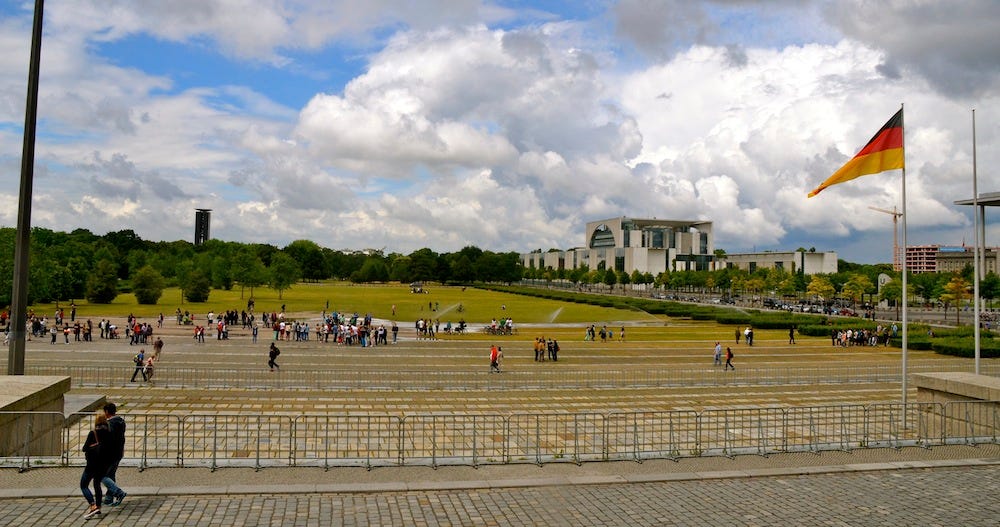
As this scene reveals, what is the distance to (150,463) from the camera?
10.3m

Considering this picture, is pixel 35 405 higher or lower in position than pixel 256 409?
higher

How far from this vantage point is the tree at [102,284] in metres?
67.1

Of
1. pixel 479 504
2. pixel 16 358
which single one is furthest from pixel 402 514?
pixel 16 358

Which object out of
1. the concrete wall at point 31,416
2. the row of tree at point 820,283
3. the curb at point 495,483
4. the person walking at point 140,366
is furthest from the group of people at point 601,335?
the concrete wall at point 31,416

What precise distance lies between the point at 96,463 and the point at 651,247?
163 m

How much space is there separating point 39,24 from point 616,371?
72.8 feet

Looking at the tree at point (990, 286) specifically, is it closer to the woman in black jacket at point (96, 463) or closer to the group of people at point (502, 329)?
the group of people at point (502, 329)

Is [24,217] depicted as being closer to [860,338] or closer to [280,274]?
[860,338]

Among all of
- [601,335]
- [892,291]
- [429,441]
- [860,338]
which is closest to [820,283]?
[892,291]

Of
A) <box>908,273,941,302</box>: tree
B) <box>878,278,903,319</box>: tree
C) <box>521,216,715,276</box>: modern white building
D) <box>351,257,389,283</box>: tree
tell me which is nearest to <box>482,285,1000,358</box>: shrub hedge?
<box>878,278,903,319</box>: tree

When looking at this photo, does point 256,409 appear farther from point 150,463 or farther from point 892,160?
point 892,160

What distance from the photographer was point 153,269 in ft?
235

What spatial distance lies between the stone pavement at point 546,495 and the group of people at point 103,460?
182 millimetres

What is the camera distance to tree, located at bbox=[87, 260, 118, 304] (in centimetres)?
6706
